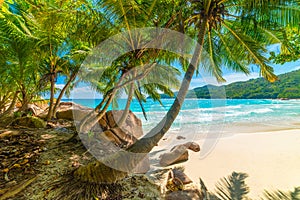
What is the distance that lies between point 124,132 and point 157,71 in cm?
258

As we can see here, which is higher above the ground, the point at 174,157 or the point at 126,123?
the point at 126,123

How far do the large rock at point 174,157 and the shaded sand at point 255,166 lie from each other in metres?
0.25

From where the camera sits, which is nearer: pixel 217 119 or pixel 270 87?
pixel 217 119

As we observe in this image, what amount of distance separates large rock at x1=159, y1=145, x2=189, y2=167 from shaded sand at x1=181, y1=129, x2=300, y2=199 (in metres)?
0.25

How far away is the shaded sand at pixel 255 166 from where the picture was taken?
11.3 feet

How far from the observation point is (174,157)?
4.72m

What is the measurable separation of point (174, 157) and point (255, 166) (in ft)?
7.14

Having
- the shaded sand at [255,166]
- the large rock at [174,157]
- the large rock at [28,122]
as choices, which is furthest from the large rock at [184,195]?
the large rock at [28,122]

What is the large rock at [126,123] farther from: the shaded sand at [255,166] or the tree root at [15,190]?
the tree root at [15,190]

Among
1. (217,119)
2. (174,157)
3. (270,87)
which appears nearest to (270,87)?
(270,87)

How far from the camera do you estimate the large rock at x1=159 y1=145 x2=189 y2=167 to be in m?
4.58

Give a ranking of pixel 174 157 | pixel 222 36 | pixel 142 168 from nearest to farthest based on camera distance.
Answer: pixel 142 168 → pixel 222 36 → pixel 174 157

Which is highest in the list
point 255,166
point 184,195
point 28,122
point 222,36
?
point 222,36

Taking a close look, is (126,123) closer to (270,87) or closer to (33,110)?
(33,110)
